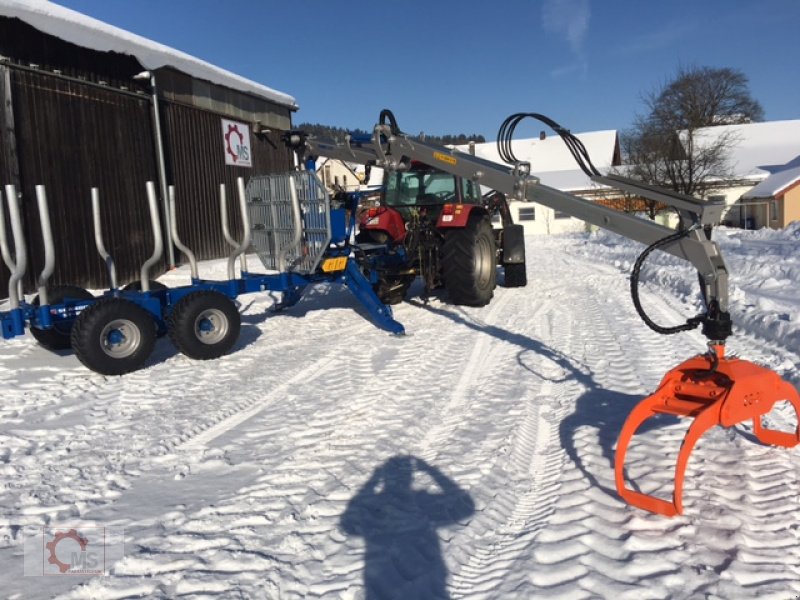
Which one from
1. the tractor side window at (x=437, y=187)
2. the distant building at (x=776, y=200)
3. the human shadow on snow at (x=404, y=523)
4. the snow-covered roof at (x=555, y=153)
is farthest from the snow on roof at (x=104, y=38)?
the snow-covered roof at (x=555, y=153)

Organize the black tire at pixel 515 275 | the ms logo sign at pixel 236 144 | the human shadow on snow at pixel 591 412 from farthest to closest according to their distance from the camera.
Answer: the ms logo sign at pixel 236 144 < the black tire at pixel 515 275 < the human shadow on snow at pixel 591 412

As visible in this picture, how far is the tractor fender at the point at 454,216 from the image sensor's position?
8.32m

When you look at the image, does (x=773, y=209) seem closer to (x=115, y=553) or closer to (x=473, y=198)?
(x=473, y=198)

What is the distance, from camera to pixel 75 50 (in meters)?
11.1

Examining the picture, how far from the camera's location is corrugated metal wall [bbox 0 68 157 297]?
33.2ft

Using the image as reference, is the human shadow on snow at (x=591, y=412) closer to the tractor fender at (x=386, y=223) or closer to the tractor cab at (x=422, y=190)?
the tractor fender at (x=386, y=223)

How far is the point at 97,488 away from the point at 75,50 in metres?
10.4

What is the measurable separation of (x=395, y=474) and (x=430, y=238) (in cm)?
552

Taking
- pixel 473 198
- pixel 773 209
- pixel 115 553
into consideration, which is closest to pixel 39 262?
pixel 473 198

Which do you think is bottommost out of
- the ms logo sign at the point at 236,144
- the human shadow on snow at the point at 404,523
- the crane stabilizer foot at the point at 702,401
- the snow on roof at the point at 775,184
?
the human shadow on snow at the point at 404,523

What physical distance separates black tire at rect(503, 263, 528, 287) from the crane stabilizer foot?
299 inches

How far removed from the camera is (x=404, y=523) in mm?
2887

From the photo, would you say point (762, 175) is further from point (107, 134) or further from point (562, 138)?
point (562, 138)

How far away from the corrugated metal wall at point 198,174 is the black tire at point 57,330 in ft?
24.4
